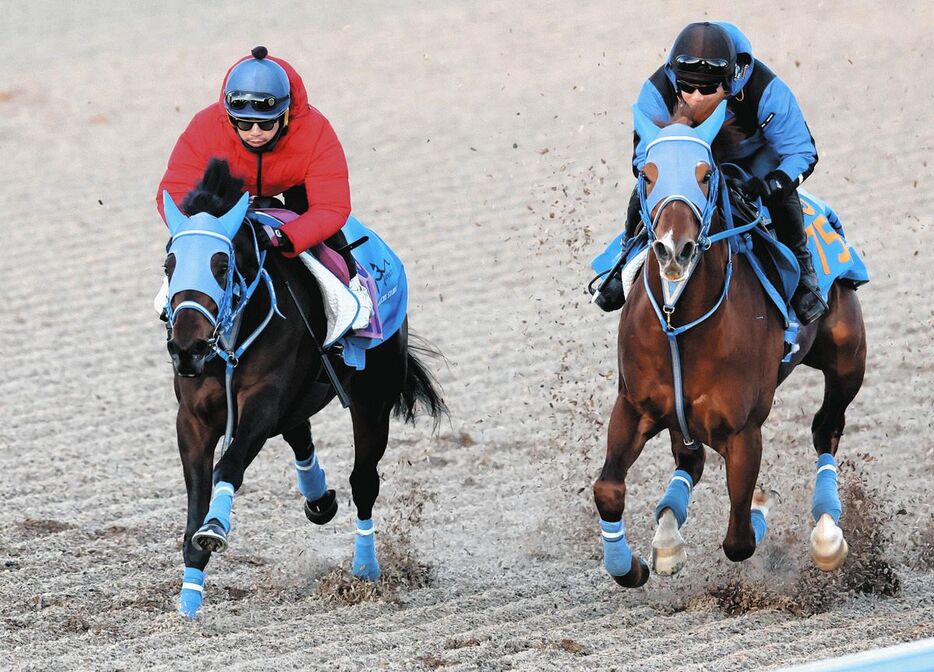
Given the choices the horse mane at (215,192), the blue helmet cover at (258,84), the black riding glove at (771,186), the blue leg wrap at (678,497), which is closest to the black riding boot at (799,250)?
the black riding glove at (771,186)

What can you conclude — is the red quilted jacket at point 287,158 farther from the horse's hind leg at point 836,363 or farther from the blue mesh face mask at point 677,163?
the horse's hind leg at point 836,363

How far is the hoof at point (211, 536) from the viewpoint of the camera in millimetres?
4766

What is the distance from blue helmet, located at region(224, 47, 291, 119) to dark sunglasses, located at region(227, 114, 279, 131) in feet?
0.09

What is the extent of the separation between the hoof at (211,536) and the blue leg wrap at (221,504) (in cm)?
2

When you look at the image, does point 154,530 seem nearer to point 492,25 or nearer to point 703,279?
point 703,279

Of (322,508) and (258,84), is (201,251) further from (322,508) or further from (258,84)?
(322,508)

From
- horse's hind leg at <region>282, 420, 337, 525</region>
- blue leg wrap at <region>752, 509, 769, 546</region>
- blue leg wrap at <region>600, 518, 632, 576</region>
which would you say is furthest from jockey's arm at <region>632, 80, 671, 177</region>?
horse's hind leg at <region>282, 420, 337, 525</region>

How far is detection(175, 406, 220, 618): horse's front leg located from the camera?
498 centimetres

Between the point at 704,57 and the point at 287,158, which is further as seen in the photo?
the point at 287,158

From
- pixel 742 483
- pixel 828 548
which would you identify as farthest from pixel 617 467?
pixel 828 548

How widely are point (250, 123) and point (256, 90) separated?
150 millimetres

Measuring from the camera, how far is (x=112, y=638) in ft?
16.8

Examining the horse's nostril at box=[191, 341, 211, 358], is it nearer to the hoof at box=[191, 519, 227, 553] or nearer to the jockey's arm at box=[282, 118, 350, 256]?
the hoof at box=[191, 519, 227, 553]

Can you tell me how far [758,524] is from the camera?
18.2 feet
